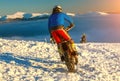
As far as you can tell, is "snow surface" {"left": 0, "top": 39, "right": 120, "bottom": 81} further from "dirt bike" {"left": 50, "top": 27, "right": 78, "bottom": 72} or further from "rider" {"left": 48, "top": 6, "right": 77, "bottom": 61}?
"rider" {"left": 48, "top": 6, "right": 77, "bottom": 61}

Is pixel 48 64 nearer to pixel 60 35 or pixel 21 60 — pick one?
pixel 21 60

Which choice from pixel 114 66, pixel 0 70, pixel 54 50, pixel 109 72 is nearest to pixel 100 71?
pixel 109 72

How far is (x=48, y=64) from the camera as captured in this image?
50.3 feet

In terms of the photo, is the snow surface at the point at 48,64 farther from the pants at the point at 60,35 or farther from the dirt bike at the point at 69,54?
the pants at the point at 60,35

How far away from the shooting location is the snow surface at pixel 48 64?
1327cm

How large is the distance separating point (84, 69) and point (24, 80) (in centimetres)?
305

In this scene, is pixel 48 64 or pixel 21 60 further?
pixel 21 60

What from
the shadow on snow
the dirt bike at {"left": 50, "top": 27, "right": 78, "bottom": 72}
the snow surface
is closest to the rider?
the dirt bike at {"left": 50, "top": 27, "right": 78, "bottom": 72}

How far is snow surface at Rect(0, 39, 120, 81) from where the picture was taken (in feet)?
43.5

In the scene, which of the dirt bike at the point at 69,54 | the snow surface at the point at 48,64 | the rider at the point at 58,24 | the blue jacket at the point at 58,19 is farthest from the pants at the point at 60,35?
the snow surface at the point at 48,64

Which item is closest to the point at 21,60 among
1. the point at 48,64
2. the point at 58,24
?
the point at 48,64

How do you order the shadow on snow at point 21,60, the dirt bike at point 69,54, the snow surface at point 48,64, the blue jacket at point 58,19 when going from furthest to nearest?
the shadow on snow at point 21,60 → the dirt bike at point 69,54 → the blue jacket at point 58,19 → the snow surface at point 48,64

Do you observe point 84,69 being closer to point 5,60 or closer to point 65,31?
point 65,31

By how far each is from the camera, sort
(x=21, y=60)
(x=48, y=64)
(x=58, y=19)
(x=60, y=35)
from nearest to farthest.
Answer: (x=58, y=19) < (x=60, y=35) < (x=48, y=64) < (x=21, y=60)
